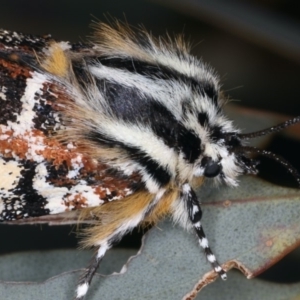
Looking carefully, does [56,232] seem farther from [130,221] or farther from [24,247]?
[130,221]

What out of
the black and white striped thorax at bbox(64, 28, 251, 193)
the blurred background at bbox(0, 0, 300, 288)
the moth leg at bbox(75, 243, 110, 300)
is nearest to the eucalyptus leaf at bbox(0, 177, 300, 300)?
the moth leg at bbox(75, 243, 110, 300)

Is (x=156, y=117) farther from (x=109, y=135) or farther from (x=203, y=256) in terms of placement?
(x=203, y=256)

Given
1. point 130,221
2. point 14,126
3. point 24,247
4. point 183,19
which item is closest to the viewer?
point 14,126

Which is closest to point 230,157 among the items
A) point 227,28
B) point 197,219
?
point 197,219

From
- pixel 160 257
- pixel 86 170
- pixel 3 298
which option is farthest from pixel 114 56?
pixel 3 298

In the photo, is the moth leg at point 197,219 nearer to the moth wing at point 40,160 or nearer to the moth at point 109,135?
the moth at point 109,135

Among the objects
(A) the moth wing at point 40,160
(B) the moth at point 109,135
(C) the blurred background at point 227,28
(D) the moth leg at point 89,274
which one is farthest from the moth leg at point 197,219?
(C) the blurred background at point 227,28
